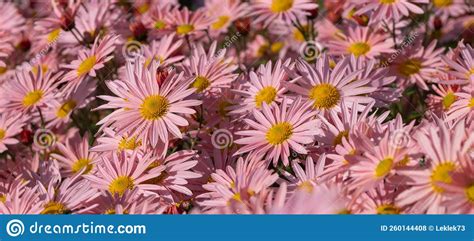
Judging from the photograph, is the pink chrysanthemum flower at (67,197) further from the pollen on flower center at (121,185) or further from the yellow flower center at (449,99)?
the yellow flower center at (449,99)

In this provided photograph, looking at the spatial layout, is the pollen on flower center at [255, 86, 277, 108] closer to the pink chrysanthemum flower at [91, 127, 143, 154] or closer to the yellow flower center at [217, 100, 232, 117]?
the yellow flower center at [217, 100, 232, 117]

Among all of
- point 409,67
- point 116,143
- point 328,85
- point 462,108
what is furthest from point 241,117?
point 409,67

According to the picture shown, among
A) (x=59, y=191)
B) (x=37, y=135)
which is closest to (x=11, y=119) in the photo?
(x=37, y=135)

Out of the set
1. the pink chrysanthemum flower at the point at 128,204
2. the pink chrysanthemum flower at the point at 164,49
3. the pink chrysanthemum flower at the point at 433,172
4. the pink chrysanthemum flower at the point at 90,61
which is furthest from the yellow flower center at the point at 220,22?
the pink chrysanthemum flower at the point at 433,172

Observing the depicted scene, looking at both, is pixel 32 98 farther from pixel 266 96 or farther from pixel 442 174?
pixel 442 174

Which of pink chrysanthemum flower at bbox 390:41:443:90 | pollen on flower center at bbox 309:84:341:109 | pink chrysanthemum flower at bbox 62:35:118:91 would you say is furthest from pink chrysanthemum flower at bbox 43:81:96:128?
pink chrysanthemum flower at bbox 390:41:443:90

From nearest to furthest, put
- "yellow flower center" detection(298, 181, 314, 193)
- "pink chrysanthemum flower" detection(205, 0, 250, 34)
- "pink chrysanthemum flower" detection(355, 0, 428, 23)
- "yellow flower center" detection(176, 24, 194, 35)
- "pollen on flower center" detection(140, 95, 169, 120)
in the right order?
1. "yellow flower center" detection(298, 181, 314, 193)
2. "pollen on flower center" detection(140, 95, 169, 120)
3. "pink chrysanthemum flower" detection(355, 0, 428, 23)
4. "yellow flower center" detection(176, 24, 194, 35)
5. "pink chrysanthemum flower" detection(205, 0, 250, 34)

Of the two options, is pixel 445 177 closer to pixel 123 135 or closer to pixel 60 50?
pixel 123 135
